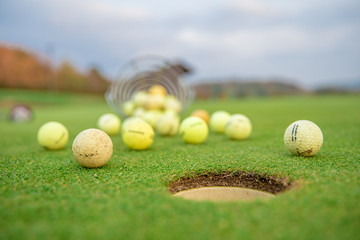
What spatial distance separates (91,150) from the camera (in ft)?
11.9

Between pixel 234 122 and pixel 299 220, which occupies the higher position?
pixel 234 122

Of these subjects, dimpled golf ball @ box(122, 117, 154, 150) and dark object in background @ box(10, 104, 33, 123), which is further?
dark object in background @ box(10, 104, 33, 123)

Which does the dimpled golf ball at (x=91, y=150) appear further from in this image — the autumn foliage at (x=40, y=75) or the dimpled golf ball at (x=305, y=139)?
the autumn foliage at (x=40, y=75)

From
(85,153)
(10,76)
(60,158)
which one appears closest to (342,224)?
(85,153)

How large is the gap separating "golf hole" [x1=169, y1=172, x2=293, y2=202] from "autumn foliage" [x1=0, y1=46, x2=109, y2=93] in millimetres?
38587

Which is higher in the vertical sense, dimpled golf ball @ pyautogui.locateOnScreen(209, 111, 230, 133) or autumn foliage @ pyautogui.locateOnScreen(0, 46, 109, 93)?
autumn foliage @ pyautogui.locateOnScreen(0, 46, 109, 93)

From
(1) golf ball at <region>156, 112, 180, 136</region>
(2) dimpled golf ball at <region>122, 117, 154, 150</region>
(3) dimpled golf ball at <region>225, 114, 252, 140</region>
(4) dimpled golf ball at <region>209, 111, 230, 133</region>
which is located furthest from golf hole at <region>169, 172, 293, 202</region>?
(4) dimpled golf ball at <region>209, 111, 230, 133</region>

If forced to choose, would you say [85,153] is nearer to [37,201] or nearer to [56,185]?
[56,185]

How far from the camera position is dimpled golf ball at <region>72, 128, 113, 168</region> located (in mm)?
3621

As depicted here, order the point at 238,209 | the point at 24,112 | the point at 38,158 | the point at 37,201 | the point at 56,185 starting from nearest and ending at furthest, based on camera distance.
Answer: the point at 238,209 → the point at 37,201 → the point at 56,185 → the point at 38,158 → the point at 24,112

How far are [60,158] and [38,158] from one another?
355 millimetres

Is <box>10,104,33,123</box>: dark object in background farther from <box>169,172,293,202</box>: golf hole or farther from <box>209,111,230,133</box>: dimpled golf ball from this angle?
<box>169,172,293,202</box>: golf hole

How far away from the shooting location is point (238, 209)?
7.39ft

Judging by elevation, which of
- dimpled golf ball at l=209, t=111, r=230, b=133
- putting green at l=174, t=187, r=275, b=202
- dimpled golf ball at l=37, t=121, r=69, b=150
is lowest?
putting green at l=174, t=187, r=275, b=202
